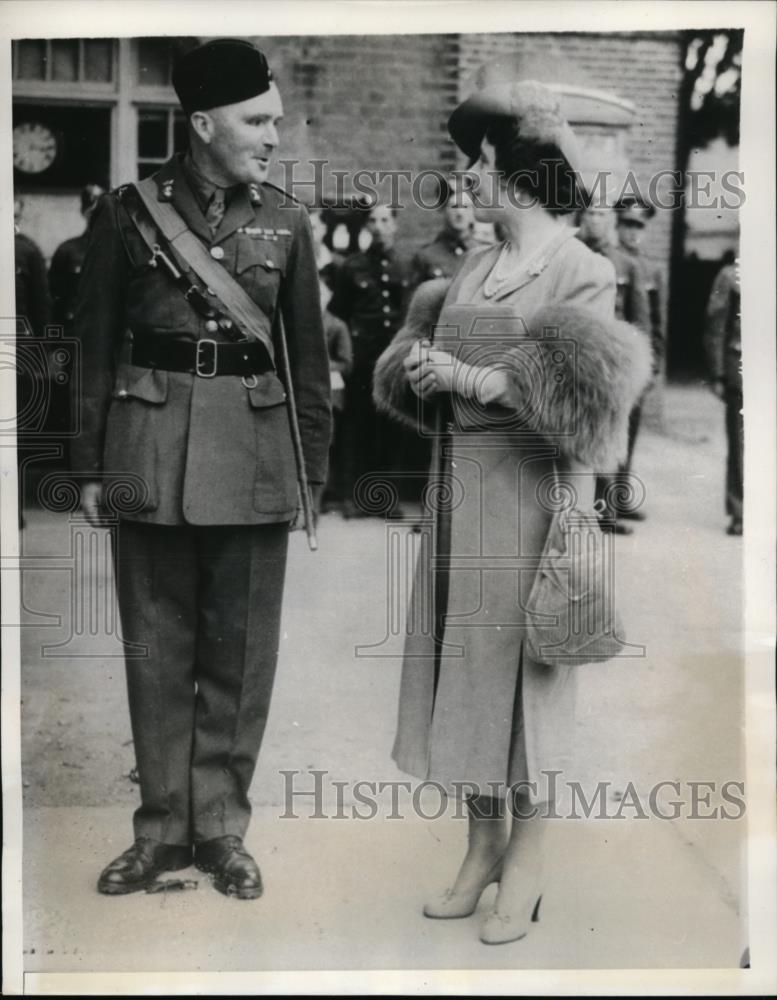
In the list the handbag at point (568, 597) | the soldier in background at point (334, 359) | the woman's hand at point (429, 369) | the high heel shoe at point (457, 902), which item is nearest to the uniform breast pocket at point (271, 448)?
the soldier in background at point (334, 359)

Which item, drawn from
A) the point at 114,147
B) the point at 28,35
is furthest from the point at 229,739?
the point at 28,35

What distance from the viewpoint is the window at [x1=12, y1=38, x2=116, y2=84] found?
2982mm

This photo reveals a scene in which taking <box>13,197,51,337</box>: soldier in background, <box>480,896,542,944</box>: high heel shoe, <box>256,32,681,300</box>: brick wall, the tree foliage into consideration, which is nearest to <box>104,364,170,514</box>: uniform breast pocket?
<box>13,197,51,337</box>: soldier in background

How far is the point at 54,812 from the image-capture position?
3.11 metres

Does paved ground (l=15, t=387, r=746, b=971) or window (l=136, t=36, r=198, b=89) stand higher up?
window (l=136, t=36, r=198, b=89)

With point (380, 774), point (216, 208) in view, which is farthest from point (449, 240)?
point (380, 774)

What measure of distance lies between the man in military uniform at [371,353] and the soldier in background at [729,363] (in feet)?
2.55

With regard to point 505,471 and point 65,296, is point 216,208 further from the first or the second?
point 505,471

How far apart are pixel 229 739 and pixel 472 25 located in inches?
73.5

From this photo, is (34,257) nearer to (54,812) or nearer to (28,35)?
(28,35)

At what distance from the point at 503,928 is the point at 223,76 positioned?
7.21 feet

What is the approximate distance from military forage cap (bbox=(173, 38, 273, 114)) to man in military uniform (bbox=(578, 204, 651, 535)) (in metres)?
0.87

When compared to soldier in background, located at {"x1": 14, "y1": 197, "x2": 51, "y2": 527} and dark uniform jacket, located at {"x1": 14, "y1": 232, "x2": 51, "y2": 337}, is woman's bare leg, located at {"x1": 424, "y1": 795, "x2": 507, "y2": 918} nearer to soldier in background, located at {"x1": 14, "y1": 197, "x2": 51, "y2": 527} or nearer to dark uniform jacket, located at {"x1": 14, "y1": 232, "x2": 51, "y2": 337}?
soldier in background, located at {"x1": 14, "y1": 197, "x2": 51, "y2": 527}

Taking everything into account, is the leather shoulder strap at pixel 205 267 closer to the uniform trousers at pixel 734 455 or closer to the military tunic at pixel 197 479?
the military tunic at pixel 197 479
